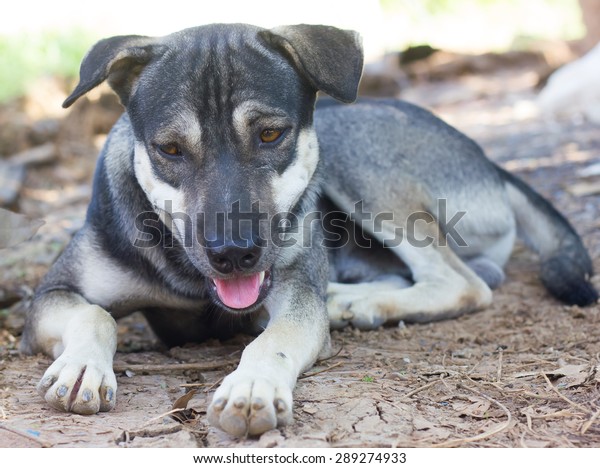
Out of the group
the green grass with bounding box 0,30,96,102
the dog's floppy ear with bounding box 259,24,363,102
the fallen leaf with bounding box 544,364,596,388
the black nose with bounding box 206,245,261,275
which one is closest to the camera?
the black nose with bounding box 206,245,261,275

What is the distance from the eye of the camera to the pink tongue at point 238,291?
3.27 metres

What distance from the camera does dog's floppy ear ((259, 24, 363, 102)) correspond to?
343 cm

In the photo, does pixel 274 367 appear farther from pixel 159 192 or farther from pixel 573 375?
pixel 573 375

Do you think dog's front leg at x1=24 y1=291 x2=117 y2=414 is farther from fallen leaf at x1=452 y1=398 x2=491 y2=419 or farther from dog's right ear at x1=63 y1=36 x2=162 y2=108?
fallen leaf at x1=452 y1=398 x2=491 y2=419

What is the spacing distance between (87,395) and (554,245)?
3240mm

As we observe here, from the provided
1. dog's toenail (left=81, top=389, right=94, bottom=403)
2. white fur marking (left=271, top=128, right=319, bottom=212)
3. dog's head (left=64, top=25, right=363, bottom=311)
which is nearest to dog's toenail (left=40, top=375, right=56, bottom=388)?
dog's toenail (left=81, top=389, right=94, bottom=403)

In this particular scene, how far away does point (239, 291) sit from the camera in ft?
10.8

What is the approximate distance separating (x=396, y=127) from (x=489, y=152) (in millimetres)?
3312

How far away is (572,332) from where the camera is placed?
402 centimetres

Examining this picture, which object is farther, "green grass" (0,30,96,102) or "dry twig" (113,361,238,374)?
"green grass" (0,30,96,102)

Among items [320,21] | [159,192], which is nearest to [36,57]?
[320,21]

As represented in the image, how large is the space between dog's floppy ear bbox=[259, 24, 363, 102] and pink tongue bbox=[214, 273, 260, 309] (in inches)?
35.4

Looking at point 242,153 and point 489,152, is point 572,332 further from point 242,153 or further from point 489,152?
point 489,152

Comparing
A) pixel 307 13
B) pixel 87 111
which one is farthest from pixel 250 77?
pixel 307 13
